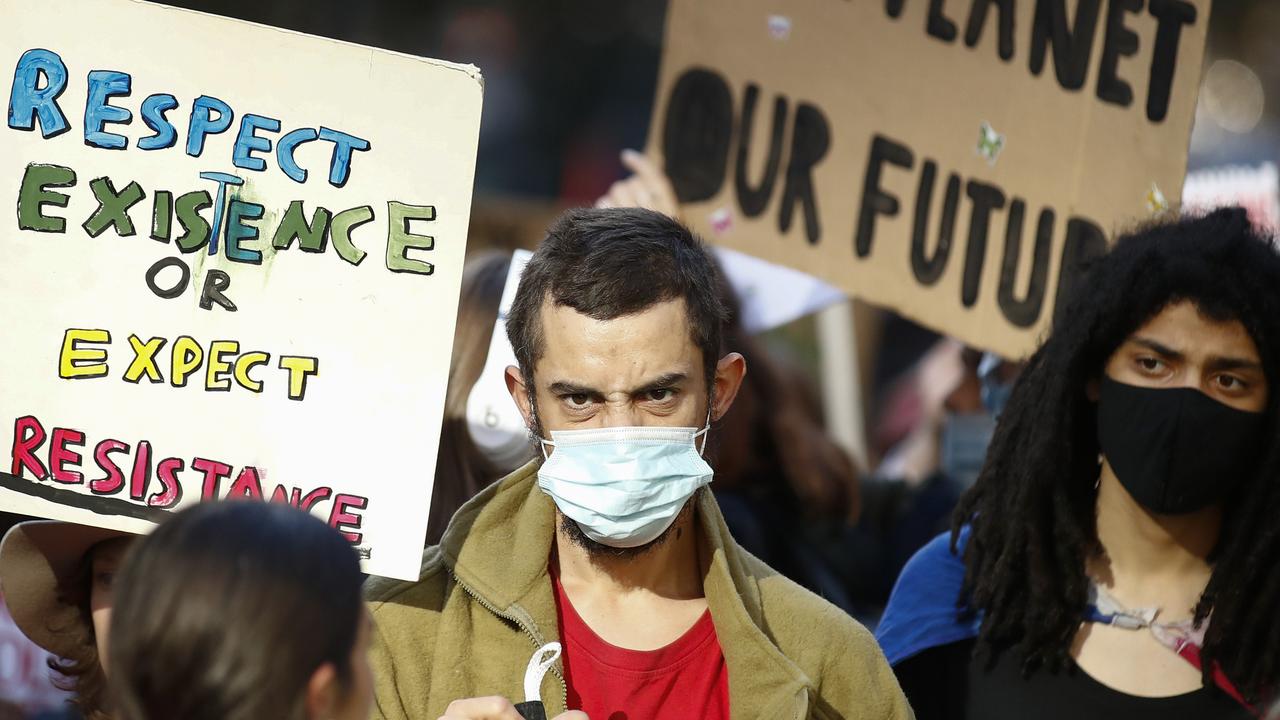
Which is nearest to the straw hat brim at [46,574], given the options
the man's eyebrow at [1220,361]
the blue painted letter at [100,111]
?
the blue painted letter at [100,111]

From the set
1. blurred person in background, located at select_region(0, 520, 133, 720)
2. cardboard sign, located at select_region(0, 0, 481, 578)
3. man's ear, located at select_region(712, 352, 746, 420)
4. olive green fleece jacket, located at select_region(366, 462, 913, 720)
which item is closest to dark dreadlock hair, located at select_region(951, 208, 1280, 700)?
olive green fleece jacket, located at select_region(366, 462, 913, 720)

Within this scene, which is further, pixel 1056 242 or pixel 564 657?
pixel 1056 242

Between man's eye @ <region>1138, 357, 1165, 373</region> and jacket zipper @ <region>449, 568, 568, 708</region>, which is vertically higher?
man's eye @ <region>1138, 357, 1165, 373</region>

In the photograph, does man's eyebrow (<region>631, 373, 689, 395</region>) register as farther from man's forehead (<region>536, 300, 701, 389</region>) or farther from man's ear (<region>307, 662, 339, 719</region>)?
man's ear (<region>307, 662, 339, 719</region>)

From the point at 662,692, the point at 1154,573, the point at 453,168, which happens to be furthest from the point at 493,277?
the point at 1154,573

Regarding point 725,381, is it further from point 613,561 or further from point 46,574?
point 46,574

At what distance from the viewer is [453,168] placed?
2.71 metres

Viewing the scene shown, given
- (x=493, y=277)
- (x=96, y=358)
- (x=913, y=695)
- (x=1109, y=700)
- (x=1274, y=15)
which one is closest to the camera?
(x=96, y=358)

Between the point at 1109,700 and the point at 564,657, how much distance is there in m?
1.22

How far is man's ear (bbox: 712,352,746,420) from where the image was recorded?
289 cm

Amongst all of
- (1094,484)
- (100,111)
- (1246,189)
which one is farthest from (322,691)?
(1246,189)

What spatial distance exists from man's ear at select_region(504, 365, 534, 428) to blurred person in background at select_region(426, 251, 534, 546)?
88 cm

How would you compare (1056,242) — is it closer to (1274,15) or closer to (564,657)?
(564,657)

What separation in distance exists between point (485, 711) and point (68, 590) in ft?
3.59
